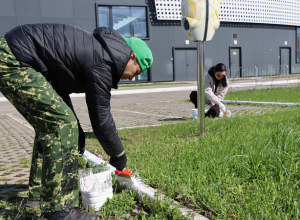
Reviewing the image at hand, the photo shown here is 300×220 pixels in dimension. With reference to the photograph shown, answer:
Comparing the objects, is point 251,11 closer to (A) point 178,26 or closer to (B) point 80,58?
(A) point 178,26

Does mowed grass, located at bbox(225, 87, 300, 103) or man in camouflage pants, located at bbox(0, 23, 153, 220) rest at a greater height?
man in camouflage pants, located at bbox(0, 23, 153, 220)

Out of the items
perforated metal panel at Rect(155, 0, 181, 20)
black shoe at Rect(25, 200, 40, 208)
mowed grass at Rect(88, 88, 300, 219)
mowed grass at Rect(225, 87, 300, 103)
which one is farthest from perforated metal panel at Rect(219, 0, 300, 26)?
black shoe at Rect(25, 200, 40, 208)

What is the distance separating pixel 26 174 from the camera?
425 centimetres

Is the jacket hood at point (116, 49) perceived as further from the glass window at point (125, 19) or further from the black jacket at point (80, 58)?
the glass window at point (125, 19)

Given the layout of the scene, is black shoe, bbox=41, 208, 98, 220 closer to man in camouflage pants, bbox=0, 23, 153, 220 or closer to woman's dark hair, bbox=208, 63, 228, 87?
man in camouflage pants, bbox=0, 23, 153, 220

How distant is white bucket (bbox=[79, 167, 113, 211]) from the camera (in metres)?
2.86

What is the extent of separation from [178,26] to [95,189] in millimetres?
28421

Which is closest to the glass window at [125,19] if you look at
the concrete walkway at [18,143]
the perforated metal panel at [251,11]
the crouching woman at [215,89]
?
the perforated metal panel at [251,11]

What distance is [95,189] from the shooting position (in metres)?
2.90

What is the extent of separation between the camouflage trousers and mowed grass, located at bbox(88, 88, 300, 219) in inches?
39.2

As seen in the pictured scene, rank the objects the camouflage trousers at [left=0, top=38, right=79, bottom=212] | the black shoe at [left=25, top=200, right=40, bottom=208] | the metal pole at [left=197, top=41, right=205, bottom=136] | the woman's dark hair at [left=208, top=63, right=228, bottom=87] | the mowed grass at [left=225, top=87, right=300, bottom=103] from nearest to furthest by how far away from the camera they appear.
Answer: the camouflage trousers at [left=0, top=38, right=79, bottom=212] < the black shoe at [left=25, top=200, right=40, bottom=208] < the metal pole at [left=197, top=41, right=205, bottom=136] < the woman's dark hair at [left=208, top=63, right=228, bottom=87] < the mowed grass at [left=225, top=87, right=300, bottom=103]

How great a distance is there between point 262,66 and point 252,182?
3300 centimetres

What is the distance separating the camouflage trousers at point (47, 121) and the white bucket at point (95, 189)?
0.34 m

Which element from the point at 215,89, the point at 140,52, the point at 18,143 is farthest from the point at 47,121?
the point at 215,89
